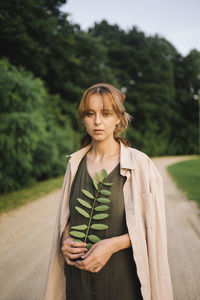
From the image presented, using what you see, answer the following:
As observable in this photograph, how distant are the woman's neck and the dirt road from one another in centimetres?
200

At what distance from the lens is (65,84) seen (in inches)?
776

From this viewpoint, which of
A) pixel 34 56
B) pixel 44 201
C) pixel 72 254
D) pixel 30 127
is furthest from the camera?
pixel 34 56

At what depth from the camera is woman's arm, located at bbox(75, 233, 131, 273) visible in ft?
4.00

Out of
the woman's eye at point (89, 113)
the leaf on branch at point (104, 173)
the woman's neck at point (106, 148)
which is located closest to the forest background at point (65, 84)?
the woman's eye at point (89, 113)

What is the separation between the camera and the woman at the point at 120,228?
1.35m

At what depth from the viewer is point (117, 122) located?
1562 mm

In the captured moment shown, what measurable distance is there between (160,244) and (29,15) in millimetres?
15126

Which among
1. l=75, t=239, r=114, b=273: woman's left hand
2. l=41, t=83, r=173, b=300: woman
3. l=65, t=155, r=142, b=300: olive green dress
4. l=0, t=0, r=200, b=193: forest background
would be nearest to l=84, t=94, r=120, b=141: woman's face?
l=41, t=83, r=173, b=300: woman

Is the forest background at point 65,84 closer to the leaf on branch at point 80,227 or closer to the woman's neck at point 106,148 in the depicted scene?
the woman's neck at point 106,148

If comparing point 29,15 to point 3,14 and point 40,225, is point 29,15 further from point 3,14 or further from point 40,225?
point 40,225

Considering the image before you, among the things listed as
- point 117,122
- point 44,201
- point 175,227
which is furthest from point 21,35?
point 117,122

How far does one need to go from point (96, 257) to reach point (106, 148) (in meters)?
0.69

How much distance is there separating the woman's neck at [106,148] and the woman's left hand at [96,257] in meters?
0.57

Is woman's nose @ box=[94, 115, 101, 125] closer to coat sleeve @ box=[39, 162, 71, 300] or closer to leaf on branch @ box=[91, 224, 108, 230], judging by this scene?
coat sleeve @ box=[39, 162, 71, 300]
